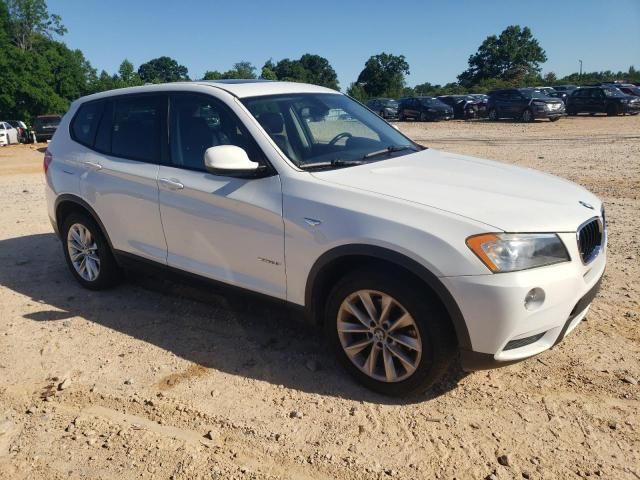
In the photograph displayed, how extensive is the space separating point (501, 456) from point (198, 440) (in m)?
1.58

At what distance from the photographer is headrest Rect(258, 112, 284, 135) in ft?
12.4

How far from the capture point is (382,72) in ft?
301

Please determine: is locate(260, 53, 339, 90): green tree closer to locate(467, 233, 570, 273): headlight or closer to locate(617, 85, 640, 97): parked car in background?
locate(617, 85, 640, 97): parked car in background

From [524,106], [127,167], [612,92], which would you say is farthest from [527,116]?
[127,167]

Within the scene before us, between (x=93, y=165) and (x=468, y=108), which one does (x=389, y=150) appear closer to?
(x=93, y=165)

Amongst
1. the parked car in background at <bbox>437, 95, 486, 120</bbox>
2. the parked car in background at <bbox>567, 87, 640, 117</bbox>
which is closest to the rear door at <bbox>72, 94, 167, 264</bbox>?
the parked car in background at <bbox>567, 87, 640, 117</bbox>

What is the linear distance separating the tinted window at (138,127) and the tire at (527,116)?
2676 centimetres

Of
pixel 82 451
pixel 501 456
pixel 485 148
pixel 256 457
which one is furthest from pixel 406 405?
pixel 485 148

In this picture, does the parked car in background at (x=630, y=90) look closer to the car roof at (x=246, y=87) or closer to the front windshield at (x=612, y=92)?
the front windshield at (x=612, y=92)

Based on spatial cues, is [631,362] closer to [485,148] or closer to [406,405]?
[406,405]

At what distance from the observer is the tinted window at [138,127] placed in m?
4.38

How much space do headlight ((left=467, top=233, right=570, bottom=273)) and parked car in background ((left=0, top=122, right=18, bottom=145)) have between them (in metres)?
32.3

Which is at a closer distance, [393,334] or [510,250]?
[510,250]

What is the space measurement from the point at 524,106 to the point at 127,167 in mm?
27320
